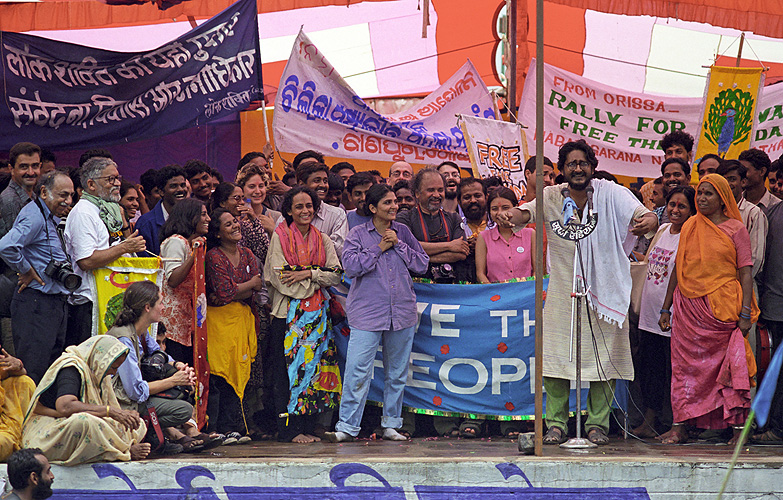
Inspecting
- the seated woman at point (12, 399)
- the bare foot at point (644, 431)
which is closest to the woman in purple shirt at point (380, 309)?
the bare foot at point (644, 431)

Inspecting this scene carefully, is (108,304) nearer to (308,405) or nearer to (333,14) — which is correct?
(308,405)

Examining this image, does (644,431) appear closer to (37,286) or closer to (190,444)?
(190,444)

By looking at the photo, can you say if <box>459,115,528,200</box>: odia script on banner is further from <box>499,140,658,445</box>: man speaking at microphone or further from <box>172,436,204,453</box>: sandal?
<box>172,436,204,453</box>: sandal

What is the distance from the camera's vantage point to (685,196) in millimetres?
6914

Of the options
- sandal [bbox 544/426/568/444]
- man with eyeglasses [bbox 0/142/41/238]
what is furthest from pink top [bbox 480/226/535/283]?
man with eyeglasses [bbox 0/142/41/238]

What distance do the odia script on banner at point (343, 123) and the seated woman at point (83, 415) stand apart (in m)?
3.76

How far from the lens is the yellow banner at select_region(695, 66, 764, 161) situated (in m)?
8.76

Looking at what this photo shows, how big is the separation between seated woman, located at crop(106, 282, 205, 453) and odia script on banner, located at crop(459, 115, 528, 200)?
158 inches

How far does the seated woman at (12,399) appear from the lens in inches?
220

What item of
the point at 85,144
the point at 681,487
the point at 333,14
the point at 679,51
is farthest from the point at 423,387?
the point at 679,51

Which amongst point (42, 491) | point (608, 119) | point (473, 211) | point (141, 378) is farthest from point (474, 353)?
point (608, 119)

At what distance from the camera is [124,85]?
8.52 m

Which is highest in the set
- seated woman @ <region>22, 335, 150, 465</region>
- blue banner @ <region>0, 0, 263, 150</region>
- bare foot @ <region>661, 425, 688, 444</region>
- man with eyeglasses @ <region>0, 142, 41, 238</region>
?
blue banner @ <region>0, 0, 263, 150</region>

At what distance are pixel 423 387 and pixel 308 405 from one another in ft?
3.13
